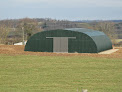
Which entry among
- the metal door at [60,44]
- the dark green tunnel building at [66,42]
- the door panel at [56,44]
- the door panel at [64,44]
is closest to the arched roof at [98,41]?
the dark green tunnel building at [66,42]

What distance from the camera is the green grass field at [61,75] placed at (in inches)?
680

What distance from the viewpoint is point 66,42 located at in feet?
123

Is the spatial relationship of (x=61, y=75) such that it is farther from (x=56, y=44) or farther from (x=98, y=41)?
(x=98, y=41)

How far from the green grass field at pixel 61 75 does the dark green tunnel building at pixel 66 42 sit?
482 cm

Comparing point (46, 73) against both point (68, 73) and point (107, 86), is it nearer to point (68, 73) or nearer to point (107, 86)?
point (68, 73)

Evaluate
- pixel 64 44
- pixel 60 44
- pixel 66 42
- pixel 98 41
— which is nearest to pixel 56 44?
pixel 60 44

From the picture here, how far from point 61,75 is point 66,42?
630 inches

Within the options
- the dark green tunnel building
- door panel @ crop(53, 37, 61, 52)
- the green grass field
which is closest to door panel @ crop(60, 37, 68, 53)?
the dark green tunnel building

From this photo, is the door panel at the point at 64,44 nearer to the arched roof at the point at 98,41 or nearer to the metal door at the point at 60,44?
the metal door at the point at 60,44

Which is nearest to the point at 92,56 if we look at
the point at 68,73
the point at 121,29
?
the point at 68,73

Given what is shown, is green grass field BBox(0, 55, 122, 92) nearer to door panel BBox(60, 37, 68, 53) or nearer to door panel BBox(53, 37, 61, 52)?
door panel BBox(60, 37, 68, 53)

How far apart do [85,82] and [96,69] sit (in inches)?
239

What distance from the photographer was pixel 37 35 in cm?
3878

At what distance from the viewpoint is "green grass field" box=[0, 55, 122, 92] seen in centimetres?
1728
